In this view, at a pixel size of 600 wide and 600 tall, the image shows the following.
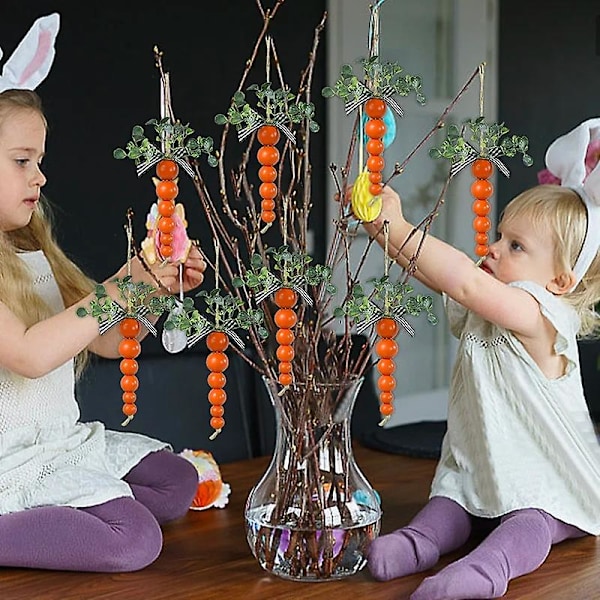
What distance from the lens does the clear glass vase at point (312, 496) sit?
154cm

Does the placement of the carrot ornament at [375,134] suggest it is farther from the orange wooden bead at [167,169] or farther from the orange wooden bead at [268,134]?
the orange wooden bead at [167,169]

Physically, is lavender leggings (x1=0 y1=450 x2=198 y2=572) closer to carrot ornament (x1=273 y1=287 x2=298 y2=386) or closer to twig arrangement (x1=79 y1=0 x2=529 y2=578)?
twig arrangement (x1=79 y1=0 x2=529 y2=578)

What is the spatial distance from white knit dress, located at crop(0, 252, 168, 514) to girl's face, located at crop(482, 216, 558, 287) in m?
0.64

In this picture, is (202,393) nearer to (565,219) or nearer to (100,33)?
(565,219)


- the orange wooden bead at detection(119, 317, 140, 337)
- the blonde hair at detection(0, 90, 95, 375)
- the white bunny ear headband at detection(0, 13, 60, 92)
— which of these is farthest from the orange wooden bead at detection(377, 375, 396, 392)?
the white bunny ear headband at detection(0, 13, 60, 92)

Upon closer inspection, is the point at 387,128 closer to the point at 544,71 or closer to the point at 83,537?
Result: the point at 83,537

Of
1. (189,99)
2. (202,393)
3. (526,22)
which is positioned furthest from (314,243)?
(202,393)

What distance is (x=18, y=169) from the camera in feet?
6.09

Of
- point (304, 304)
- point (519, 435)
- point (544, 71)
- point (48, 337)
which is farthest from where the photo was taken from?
point (544, 71)

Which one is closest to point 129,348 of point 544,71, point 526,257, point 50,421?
point 50,421

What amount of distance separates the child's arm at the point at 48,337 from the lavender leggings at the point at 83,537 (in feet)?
0.67

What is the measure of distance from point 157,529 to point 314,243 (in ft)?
8.76

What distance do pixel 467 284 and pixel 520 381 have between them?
0.60 feet

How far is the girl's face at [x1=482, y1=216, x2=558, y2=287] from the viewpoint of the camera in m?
1.91
